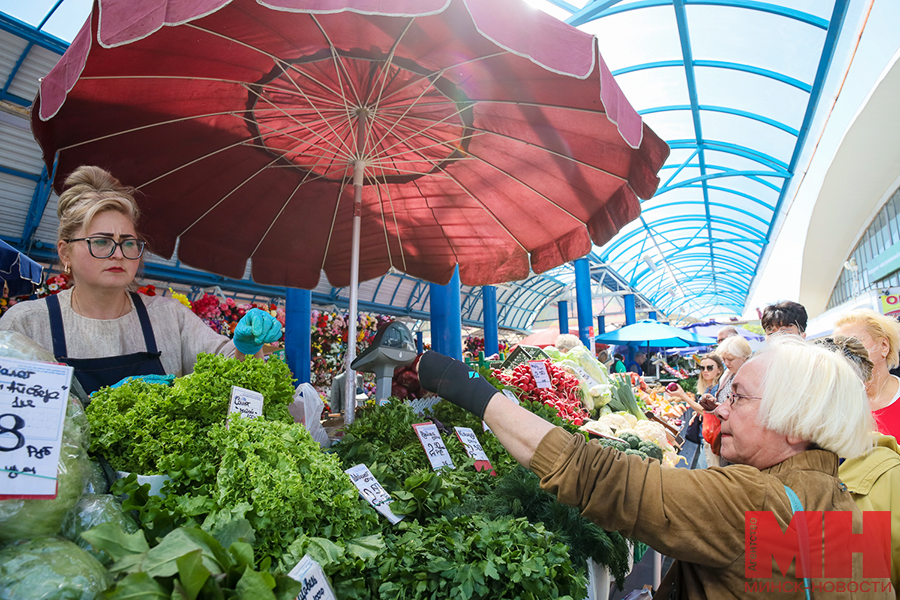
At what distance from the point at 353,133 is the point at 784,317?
3.30 m

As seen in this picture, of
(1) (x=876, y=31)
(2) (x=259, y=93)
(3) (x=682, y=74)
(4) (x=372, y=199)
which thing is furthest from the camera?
(3) (x=682, y=74)

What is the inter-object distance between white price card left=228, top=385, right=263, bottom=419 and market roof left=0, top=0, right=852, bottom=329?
10.4ft

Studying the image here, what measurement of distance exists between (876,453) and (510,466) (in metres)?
1.25

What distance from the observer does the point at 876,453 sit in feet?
4.89

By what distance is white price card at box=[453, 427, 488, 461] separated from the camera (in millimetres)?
2010

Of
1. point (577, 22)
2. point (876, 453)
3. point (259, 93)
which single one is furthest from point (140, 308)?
point (577, 22)

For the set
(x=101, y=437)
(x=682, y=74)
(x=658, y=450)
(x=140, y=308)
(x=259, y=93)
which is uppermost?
(x=682, y=74)

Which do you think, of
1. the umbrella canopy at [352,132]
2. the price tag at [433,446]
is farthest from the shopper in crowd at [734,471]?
the umbrella canopy at [352,132]

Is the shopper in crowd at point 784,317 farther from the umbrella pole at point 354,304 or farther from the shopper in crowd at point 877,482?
the umbrella pole at point 354,304

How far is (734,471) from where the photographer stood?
3.89 feet

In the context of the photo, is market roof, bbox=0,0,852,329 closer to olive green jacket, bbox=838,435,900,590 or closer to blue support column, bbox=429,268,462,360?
olive green jacket, bbox=838,435,900,590

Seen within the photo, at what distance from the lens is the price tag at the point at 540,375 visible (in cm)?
342

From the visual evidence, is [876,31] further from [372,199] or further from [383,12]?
[383,12]

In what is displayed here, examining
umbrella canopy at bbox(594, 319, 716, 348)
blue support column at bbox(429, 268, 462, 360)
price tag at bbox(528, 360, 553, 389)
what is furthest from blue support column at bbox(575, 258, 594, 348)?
price tag at bbox(528, 360, 553, 389)
